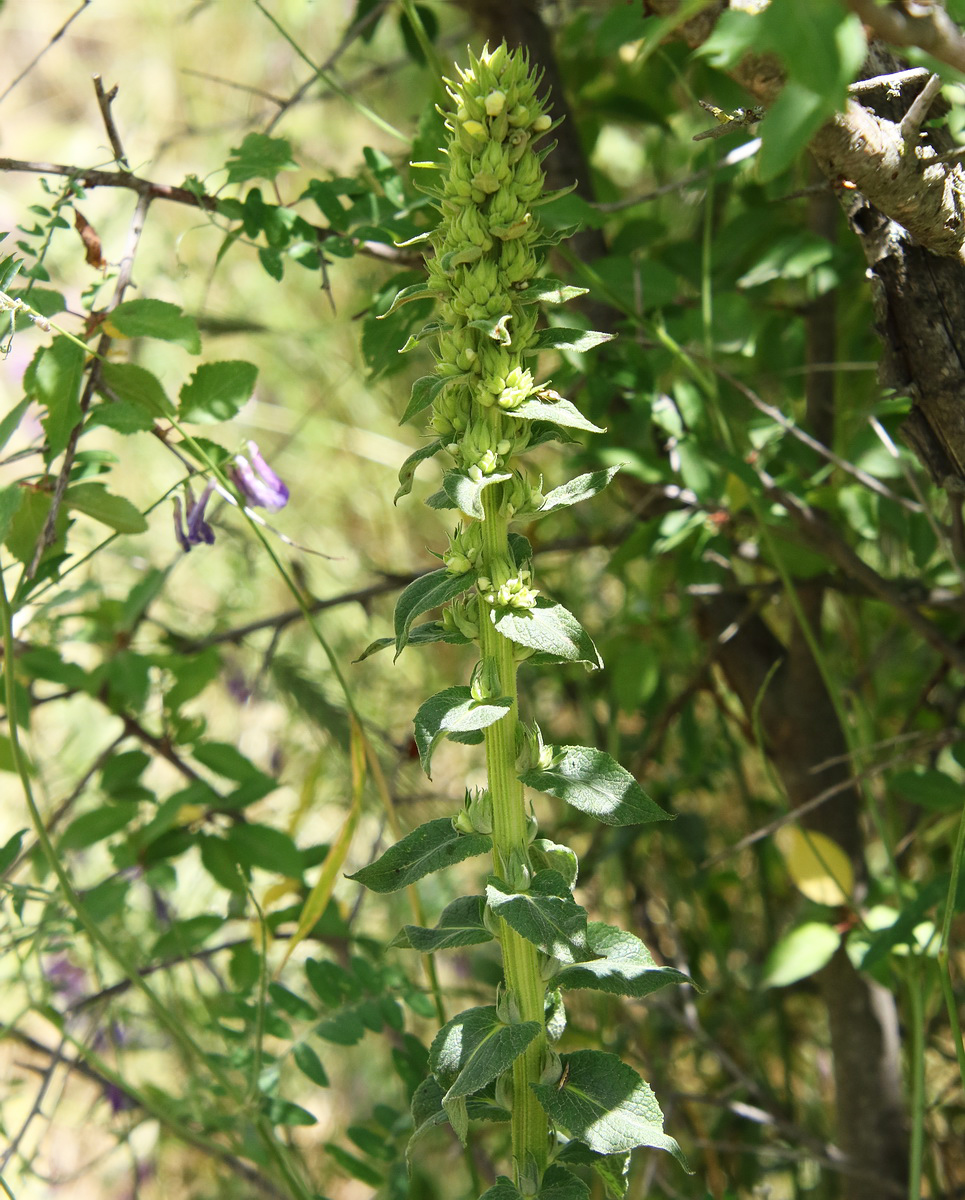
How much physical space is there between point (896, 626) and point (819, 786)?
0.17 m

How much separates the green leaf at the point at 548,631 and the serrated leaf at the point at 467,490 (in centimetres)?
4

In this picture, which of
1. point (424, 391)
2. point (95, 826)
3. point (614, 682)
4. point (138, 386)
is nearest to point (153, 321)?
point (138, 386)

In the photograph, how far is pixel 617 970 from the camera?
370 mm

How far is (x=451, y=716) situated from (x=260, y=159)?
0.38m

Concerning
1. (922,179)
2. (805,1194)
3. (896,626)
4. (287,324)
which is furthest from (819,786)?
(287,324)

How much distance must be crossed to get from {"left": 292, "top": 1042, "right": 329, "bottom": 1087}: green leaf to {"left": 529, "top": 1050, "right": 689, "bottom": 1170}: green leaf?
0.97 feet

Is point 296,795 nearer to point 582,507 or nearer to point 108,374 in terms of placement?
point 582,507

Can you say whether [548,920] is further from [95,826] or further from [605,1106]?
[95,826]

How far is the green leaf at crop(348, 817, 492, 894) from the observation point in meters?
0.37

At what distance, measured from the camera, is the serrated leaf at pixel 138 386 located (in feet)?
1.83

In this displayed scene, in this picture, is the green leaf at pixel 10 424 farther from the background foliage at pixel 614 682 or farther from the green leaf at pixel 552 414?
the green leaf at pixel 552 414

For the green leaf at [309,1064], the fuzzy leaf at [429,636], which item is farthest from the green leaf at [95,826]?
the fuzzy leaf at [429,636]

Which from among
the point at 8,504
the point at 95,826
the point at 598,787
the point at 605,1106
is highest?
the point at 8,504

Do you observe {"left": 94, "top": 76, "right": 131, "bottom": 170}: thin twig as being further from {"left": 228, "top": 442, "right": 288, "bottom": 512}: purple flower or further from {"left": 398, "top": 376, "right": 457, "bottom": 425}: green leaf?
{"left": 398, "top": 376, "right": 457, "bottom": 425}: green leaf
